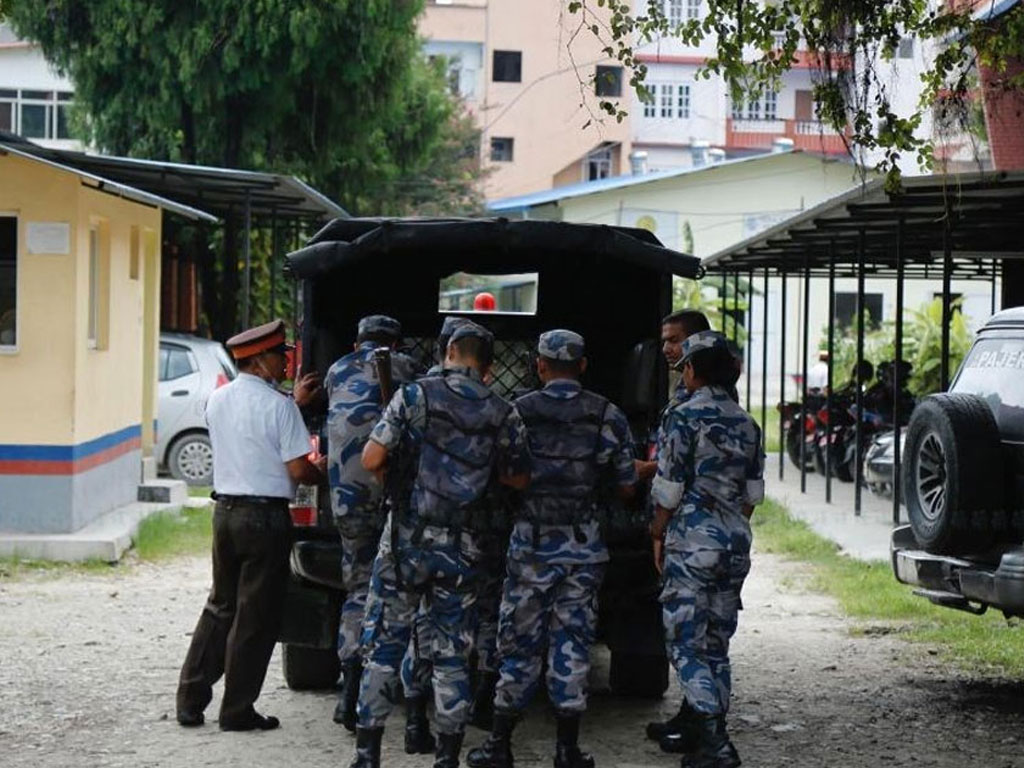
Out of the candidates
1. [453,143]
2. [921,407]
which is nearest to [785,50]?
[921,407]

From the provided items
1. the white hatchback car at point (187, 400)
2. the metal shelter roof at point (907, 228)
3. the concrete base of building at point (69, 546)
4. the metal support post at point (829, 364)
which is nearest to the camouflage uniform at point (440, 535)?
the metal shelter roof at point (907, 228)

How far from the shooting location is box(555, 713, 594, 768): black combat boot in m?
7.81

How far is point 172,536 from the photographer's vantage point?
16.0 meters

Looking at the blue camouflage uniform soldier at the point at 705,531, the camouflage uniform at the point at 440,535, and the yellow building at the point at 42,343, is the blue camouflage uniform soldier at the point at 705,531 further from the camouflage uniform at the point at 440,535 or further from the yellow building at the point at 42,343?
the yellow building at the point at 42,343

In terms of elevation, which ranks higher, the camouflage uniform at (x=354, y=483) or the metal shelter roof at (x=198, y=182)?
the metal shelter roof at (x=198, y=182)

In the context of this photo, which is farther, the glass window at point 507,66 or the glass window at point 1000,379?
the glass window at point 507,66

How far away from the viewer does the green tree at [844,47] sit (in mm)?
9562

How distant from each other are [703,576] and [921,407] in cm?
187

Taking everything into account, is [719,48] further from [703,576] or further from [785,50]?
[703,576]

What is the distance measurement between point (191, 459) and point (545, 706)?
463 inches

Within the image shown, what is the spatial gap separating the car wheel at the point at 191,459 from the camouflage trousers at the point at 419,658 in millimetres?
12854

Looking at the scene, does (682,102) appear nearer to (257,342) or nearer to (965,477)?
(965,477)

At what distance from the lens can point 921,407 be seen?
920 centimetres

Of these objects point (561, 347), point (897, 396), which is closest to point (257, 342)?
point (561, 347)
